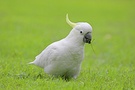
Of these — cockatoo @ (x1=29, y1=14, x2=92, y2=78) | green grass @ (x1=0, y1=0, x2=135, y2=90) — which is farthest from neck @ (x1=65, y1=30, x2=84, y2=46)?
green grass @ (x1=0, y1=0, x2=135, y2=90)

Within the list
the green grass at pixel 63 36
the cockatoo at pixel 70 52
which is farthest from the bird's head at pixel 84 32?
the green grass at pixel 63 36

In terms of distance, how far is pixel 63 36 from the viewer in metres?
14.0

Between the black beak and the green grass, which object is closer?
the black beak

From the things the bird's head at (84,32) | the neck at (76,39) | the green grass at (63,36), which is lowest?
the green grass at (63,36)

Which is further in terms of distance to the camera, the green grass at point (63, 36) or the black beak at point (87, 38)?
the green grass at point (63, 36)

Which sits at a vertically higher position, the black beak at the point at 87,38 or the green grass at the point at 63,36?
the black beak at the point at 87,38

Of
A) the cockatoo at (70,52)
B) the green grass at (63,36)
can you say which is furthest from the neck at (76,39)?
the green grass at (63,36)

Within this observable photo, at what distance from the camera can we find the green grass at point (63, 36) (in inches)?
246

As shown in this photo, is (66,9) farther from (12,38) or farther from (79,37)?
(79,37)

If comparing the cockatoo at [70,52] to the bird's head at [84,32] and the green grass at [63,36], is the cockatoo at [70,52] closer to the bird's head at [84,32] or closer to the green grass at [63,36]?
the bird's head at [84,32]

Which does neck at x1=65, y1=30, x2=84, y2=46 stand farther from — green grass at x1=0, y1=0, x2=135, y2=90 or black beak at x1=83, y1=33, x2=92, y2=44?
green grass at x1=0, y1=0, x2=135, y2=90

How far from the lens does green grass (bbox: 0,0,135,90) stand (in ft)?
20.5

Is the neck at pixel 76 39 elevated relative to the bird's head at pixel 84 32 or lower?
lower

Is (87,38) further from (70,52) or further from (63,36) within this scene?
(63,36)
